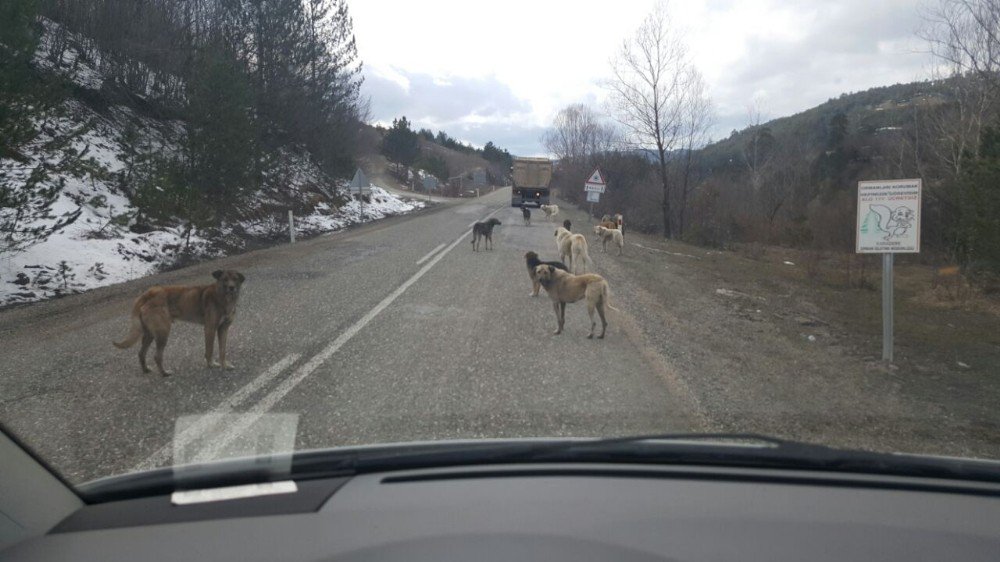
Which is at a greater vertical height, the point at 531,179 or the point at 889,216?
the point at 531,179

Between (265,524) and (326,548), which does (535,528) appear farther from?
(265,524)

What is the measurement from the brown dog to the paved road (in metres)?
0.36

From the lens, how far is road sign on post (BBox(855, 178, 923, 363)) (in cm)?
852

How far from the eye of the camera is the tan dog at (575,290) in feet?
31.1

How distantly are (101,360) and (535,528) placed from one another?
740 centimetres

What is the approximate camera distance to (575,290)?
9641 mm

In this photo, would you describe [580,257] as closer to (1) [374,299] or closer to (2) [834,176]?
(1) [374,299]

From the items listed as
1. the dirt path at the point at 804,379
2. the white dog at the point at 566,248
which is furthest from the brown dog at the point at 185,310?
the white dog at the point at 566,248

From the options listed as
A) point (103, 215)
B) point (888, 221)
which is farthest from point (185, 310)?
point (103, 215)

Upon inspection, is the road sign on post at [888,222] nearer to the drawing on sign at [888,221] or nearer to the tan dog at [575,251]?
the drawing on sign at [888,221]

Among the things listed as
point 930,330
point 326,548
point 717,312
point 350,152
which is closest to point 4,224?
point 717,312

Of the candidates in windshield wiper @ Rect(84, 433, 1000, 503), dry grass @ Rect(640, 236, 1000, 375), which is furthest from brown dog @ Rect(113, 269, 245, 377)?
dry grass @ Rect(640, 236, 1000, 375)

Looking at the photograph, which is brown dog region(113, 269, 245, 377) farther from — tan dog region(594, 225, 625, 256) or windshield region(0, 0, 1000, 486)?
tan dog region(594, 225, 625, 256)

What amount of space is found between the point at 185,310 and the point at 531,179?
41992 mm
